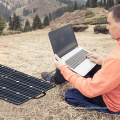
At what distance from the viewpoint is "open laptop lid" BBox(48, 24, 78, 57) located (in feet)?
15.9

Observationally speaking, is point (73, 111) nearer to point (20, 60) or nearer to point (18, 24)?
point (20, 60)

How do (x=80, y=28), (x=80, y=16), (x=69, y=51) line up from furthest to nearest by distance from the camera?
(x=80, y=16)
(x=80, y=28)
(x=69, y=51)

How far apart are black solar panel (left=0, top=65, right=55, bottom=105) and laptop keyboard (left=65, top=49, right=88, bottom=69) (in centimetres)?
106

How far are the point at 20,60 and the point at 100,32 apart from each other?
12.1 m

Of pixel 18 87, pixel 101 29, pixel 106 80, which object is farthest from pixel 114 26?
pixel 101 29

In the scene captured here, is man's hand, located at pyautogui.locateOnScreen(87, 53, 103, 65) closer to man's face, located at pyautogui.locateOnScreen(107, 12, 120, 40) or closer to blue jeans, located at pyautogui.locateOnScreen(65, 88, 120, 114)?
blue jeans, located at pyautogui.locateOnScreen(65, 88, 120, 114)

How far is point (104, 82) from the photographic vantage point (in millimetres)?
3195

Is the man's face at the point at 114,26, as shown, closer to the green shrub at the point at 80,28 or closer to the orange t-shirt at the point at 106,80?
the orange t-shirt at the point at 106,80

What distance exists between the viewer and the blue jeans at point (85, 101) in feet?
13.9

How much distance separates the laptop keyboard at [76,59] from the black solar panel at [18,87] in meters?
1.06

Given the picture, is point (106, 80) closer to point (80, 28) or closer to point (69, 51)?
point (69, 51)

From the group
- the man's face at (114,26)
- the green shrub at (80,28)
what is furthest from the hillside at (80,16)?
the man's face at (114,26)

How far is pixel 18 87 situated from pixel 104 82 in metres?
1.98

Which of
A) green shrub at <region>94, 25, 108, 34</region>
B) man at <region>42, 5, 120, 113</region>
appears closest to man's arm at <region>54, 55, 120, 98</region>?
man at <region>42, 5, 120, 113</region>
